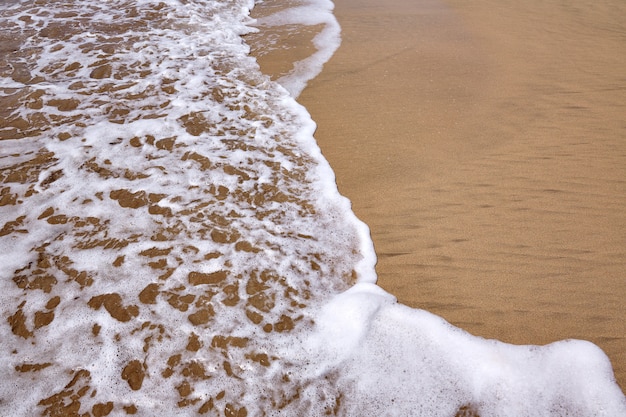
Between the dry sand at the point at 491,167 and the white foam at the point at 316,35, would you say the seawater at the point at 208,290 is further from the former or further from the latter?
the white foam at the point at 316,35

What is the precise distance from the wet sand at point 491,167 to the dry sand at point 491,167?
0.01 metres

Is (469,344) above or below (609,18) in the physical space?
below

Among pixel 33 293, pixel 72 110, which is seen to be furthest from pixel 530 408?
pixel 72 110

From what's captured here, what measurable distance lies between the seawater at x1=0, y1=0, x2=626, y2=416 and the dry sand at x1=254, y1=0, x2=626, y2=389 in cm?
21

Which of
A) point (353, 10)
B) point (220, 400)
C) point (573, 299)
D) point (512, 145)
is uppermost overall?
point (353, 10)

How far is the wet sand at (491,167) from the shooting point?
273 cm

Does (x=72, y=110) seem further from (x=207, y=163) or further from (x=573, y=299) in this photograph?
(x=573, y=299)

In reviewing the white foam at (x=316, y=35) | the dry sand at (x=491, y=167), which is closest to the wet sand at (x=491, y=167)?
the dry sand at (x=491, y=167)

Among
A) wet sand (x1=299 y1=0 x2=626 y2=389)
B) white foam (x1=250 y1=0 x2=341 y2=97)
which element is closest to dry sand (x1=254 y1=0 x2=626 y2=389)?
wet sand (x1=299 y1=0 x2=626 y2=389)

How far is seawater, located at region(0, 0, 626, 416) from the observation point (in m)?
2.28

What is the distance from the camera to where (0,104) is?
15.9ft

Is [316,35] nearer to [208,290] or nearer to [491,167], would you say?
[491,167]

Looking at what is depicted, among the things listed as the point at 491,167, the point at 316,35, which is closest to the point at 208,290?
the point at 491,167

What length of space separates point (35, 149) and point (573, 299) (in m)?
4.89
